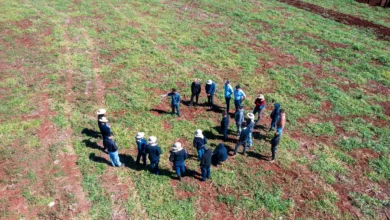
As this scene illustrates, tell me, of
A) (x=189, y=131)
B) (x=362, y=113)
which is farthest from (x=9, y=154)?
(x=362, y=113)

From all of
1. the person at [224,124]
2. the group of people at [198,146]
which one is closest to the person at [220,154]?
the group of people at [198,146]

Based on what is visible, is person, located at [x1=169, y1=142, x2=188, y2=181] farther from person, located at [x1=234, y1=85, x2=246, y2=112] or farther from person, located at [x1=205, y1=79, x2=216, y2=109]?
person, located at [x1=205, y1=79, x2=216, y2=109]

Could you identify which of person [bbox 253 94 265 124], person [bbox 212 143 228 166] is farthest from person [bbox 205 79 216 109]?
person [bbox 212 143 228 166]

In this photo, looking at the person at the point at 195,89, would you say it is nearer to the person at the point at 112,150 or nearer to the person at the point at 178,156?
the person at the point at 178,156

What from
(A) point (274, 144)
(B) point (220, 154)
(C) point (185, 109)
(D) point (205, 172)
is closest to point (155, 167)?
(D) point (205, 172)

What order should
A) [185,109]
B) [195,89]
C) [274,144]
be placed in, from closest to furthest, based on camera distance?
[274,144]
[195,89]
[185,109]

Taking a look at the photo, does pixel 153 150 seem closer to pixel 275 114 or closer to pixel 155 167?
pixel 155 167
